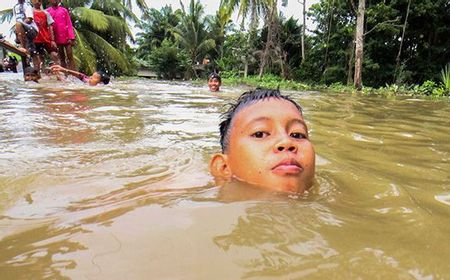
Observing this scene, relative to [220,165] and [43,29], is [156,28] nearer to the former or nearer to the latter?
[43,29]

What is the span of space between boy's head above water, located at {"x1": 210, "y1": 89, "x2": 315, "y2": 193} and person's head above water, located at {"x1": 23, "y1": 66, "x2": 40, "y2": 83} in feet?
27.0

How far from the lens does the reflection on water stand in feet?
3.87

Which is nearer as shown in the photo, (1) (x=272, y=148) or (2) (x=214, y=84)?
(1) (x=272, y=148)

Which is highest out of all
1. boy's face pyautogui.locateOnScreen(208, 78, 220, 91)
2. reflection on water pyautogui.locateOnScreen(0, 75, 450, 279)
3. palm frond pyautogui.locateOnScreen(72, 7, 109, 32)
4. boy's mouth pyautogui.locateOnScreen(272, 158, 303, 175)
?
palm frond pyautogui.locateOnScreen(72, 7, 109, 32)

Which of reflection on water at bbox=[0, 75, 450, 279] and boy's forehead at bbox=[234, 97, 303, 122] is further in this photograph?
boy's forehead at bbox=[234, 97, 303, 122]

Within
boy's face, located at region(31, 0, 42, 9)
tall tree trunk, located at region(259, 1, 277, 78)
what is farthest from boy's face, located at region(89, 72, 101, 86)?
tall tree trunk, located at region(259, 1, 277, 78)

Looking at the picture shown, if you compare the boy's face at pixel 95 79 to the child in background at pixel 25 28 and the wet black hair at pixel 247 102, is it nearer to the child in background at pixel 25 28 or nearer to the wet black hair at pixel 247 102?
the child in background at pixel 25 28

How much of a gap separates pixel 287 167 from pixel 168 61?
31567 mm

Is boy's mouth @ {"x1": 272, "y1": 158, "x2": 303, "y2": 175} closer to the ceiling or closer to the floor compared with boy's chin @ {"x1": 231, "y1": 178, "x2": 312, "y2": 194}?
closer to the ceiling

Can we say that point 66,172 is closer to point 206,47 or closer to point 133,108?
point 133,108

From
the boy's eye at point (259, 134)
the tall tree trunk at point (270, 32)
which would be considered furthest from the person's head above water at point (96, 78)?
the tall tree trunk at point (270, 32)

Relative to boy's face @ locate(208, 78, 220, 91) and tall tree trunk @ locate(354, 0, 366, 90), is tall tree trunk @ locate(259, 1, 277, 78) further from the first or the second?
boy's face @ locate(208, 78, 220, 91)

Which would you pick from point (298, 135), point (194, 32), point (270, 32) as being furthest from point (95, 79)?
point (194, 32)

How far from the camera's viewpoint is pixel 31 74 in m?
9.30
